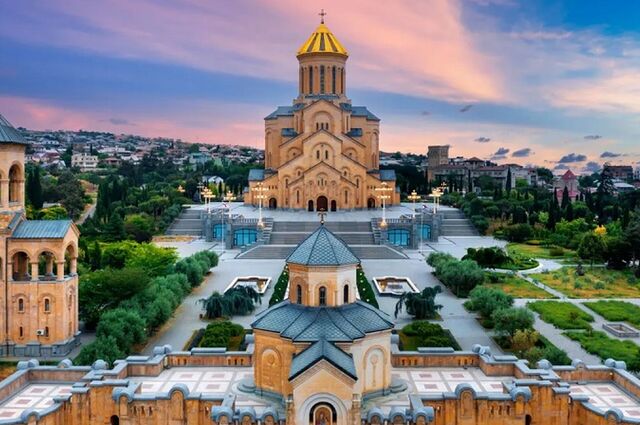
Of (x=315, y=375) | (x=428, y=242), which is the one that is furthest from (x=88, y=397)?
(x=428, y=242)

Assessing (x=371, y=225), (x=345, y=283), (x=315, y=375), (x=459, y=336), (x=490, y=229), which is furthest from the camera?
(x=490, y=229)

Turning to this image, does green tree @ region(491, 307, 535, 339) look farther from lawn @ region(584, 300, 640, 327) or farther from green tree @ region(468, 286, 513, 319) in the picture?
lawn @ region(584, 300, 640, 327)

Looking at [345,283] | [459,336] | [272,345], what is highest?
[345,283]

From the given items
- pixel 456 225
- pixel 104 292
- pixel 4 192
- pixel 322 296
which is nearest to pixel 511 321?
pixel 322 296

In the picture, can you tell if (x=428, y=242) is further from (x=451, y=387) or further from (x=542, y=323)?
(x=451, y=387)

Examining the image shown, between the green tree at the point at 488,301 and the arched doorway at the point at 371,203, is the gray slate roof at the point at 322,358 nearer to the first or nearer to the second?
the green tree at the point at 488,301

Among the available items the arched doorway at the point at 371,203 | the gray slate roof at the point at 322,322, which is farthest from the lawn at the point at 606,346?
the arched doorway at the point at 371,203
